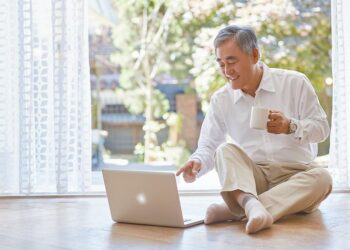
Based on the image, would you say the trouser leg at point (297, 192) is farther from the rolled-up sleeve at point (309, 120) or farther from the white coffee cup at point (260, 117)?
the white coffee cup at point (260, 117)

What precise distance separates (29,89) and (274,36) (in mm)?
2096

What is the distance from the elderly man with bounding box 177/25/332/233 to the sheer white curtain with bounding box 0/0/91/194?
3.11 feet

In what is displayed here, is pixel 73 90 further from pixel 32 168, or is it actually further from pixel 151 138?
pixel 151 138

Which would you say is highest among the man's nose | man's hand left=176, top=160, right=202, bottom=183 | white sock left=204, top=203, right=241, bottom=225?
the man's nose

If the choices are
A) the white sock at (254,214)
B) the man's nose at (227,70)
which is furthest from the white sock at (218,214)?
the man's nose at (227,70)

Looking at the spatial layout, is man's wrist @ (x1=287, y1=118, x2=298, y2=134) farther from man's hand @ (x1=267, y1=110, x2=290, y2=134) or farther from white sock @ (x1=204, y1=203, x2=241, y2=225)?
white sock @ (x1=204, y1=203, x2=241, y2=225)

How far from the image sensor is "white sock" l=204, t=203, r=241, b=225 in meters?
2.00

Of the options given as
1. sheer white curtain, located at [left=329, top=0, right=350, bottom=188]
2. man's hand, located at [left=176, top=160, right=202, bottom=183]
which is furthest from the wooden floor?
sheer white curtain, located at [left=329, top=0, right=350, bottom=188]

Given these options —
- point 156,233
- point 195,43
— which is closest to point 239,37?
point 156,233

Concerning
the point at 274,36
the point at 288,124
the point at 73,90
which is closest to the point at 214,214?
the point at 288,124

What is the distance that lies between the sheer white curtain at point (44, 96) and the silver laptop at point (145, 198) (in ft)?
3.22

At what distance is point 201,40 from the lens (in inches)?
180

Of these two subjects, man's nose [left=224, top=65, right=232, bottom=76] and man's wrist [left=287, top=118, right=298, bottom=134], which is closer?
man's wrist [left=287, top=118, right=298, bottom=134]

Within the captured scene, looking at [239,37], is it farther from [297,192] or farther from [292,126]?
[297,192]
